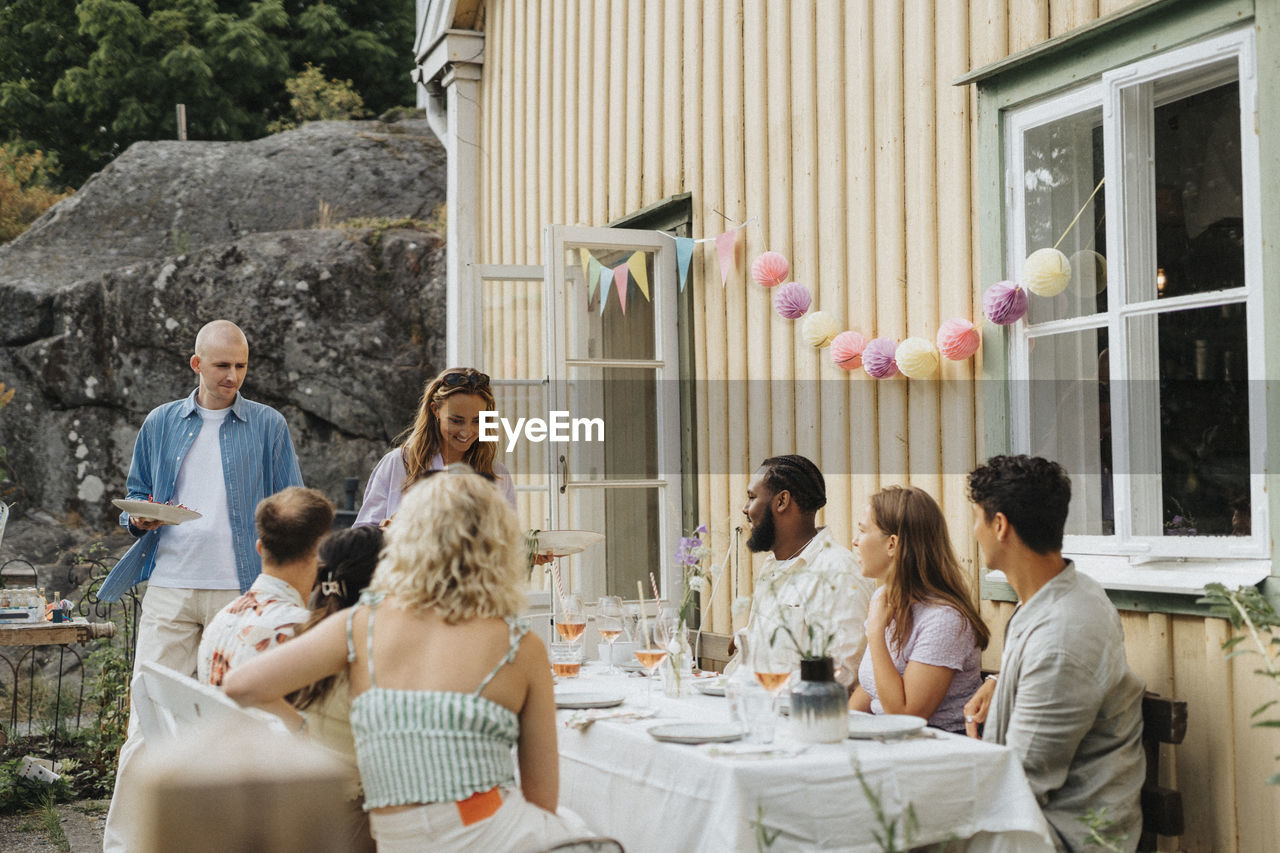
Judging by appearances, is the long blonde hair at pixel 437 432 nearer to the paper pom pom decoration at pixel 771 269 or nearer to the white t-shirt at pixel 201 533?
the white t-shirt at pixel 201 533

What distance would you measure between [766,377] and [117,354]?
8235 millimetres

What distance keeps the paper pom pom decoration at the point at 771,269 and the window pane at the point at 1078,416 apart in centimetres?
132

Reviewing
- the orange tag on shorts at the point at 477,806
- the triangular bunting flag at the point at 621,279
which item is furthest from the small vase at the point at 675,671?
the triangular bunting flag at the point at 621,279

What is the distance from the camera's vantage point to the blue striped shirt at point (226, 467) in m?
4.78

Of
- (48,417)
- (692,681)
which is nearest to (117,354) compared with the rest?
(48,417)

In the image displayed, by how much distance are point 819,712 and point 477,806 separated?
76cm

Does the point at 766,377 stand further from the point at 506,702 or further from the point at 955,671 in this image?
the point at 506,702

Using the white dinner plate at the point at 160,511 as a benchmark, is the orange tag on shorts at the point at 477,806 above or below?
below

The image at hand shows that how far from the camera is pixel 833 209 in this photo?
4906 mm

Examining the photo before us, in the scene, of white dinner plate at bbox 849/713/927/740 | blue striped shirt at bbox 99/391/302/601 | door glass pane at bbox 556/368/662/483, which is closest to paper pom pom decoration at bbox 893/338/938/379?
white dinner plate at bbox 849/713/927/740

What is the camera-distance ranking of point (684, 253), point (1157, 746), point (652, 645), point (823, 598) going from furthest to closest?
1. point (684, 253)
2. point (652, 645)
3. point (823, 598)
4. point (1157, 746)

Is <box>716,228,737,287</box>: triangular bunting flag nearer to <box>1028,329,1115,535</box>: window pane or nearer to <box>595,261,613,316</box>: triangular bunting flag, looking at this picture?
<box>595,261,613,316</box>: triangular bunting flag

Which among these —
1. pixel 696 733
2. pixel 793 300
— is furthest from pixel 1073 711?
pixel 793 300

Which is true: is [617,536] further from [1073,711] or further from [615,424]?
[1073,711]
